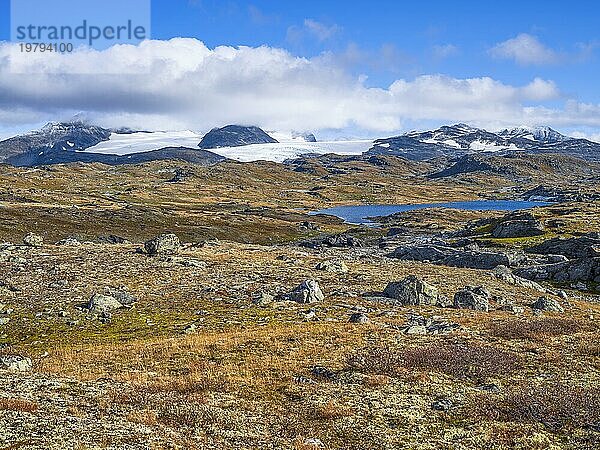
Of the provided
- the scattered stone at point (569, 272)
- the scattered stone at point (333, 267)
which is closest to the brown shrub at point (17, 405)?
the scattered stone at point (333, 267)

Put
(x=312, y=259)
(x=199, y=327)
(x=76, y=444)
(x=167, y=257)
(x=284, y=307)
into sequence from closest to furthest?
(x=76, y=444), (x=199, y=327), (x=284, y=307), (x=167, y=257), (x=312, y=259)

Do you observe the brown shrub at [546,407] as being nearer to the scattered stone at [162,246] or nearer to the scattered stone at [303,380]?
the scattered stone at [303,380]

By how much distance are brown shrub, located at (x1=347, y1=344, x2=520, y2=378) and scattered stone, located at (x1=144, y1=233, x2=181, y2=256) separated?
48.4m

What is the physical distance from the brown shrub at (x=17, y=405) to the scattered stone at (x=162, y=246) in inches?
2051

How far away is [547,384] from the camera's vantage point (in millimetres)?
27328

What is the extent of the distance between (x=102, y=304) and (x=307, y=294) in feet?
59.0

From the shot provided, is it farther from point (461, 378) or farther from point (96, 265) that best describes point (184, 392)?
point (96, 265)

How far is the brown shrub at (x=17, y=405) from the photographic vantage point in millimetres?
22469

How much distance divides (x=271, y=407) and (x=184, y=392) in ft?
15.0

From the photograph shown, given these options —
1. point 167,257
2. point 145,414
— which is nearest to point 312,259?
point 167,257

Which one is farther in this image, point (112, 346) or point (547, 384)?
point (112, 346)

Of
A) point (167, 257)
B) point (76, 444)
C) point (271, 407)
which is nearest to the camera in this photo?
point (76, 444)

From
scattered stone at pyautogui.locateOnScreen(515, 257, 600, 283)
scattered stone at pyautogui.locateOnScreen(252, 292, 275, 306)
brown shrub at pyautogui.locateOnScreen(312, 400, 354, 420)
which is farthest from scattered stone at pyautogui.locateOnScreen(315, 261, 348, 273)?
→ brown shrub at pyautogui.locateOnScreen(312, 400, 354, 420)


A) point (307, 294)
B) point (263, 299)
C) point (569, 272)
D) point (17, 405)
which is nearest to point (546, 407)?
point (17, 405)
